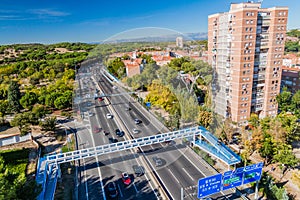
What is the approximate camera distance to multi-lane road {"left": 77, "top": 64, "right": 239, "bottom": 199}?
21.1 feet

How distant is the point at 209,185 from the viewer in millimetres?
8258

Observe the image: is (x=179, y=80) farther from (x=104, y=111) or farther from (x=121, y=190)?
(x=121, y=190)

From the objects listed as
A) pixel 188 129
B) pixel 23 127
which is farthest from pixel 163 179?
pixel 23 127

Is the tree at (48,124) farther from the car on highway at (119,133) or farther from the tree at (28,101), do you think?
the car on highway at (119,133)

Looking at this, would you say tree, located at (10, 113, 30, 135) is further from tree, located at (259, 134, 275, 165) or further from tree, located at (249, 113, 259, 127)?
tree, located at (249, 113, 259, 127)

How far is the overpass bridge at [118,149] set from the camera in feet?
26.3

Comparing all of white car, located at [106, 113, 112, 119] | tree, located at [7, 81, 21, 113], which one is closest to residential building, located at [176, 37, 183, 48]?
white car, located at [106, 113, 112, 119]

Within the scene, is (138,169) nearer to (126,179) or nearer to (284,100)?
(126,179)

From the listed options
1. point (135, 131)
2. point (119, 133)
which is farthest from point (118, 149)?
point (135, 131)

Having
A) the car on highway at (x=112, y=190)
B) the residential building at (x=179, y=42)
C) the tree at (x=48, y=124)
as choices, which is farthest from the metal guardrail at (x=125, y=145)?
the tree at (x=48, y=124)

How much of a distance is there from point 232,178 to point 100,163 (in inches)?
268

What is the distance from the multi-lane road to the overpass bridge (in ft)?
1.06

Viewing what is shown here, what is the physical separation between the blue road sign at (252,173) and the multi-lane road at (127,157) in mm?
1572

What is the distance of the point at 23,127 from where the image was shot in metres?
16.0
